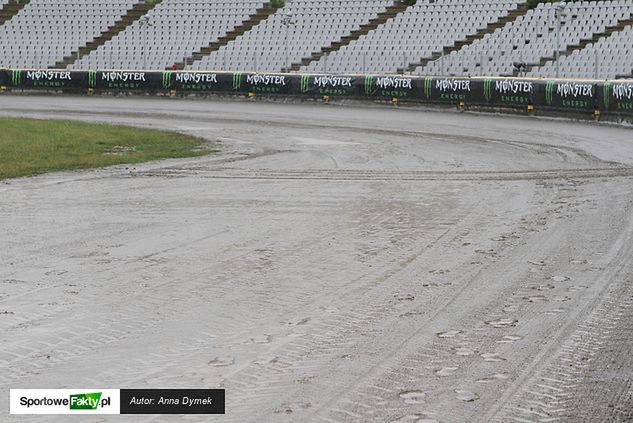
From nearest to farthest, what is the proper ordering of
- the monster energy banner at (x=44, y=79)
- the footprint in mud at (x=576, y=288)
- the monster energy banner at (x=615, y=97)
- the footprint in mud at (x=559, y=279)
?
the footprint in mud at (x=576, y=288)
the footprint in mud at (x=559, y=279)
the monster energy banner at (x=615, y=97)
the monster energy banner at (x=44, y=79)

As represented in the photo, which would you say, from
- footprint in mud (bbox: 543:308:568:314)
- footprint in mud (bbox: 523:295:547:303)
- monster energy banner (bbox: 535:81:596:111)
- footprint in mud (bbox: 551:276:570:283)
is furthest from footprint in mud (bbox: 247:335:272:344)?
monster energy banner (bbox: 535:81:596:111)

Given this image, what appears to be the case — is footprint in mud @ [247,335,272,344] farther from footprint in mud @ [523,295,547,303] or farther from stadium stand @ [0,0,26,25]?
stadium stand @ [0,0,26,25]

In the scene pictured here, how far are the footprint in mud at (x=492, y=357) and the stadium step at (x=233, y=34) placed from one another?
44.0 meters

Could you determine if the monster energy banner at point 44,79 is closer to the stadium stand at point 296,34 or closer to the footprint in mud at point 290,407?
the stadium stand at point 296,34

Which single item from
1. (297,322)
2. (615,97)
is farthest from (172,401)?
(615,97)

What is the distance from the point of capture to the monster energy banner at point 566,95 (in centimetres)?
3095

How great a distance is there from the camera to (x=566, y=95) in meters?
31.8

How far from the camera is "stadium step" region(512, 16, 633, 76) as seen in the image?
1575 inches

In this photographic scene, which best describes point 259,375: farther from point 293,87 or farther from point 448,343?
point 293,87

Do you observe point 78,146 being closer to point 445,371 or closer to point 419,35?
point 445,371

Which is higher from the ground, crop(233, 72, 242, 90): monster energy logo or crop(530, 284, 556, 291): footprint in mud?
crop(233, 72, 242, 90): monster energy logo

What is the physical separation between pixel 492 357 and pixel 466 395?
0.81 m

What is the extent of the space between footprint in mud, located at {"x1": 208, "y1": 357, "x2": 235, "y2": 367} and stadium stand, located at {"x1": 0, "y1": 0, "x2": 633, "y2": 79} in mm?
31617

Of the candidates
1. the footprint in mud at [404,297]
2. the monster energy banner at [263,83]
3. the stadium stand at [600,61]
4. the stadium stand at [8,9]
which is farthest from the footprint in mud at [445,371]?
the stadium stand at [8,9]
